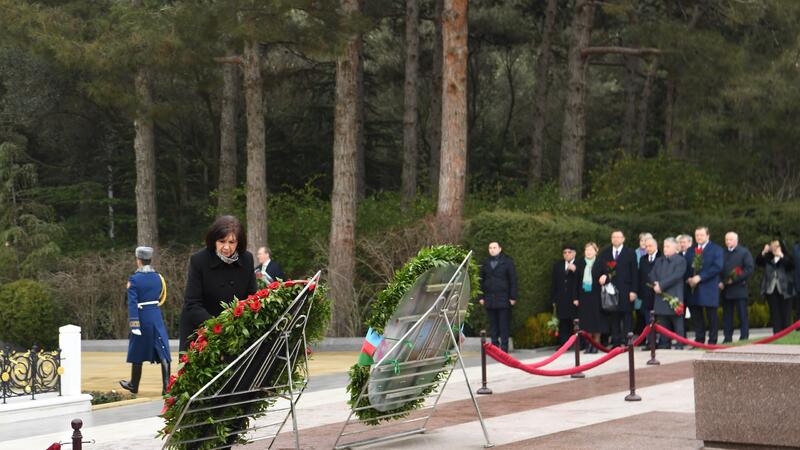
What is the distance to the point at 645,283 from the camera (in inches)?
776

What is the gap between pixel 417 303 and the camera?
10117mm

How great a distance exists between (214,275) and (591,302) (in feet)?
36.2

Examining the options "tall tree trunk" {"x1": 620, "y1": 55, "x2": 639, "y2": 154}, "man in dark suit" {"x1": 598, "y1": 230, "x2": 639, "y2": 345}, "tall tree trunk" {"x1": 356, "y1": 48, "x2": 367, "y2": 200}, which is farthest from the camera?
"tall tree trunk" {"x1": 620, "y1": 55, "x2": 639, "y2": 154}

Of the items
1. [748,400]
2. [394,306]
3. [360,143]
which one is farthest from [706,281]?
[360,143]

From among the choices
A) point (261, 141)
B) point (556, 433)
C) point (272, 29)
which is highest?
point (272, 29)

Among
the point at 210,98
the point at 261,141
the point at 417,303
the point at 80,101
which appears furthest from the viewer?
the point at 210,98

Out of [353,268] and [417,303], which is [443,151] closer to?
[353,268]

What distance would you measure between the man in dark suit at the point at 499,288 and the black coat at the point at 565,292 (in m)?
0.77

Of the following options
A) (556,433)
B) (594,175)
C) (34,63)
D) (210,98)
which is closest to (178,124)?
(210,98)

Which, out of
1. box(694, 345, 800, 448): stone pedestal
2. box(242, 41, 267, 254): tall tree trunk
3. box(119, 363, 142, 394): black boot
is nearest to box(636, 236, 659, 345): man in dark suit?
box(119, 363, 142, 394): black boot

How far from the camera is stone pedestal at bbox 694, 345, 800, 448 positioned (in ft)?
30.5

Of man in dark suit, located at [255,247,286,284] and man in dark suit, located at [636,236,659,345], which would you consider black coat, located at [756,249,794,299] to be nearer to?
man in dark suit, located at [636,236,659,345]

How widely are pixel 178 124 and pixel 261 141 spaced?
1289cm

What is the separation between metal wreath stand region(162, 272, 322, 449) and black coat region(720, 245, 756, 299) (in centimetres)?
1216
